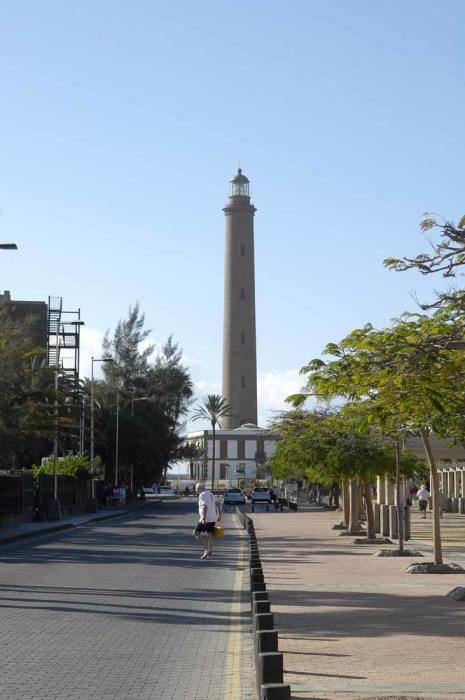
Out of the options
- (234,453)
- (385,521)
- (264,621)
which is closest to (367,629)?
(264,621)

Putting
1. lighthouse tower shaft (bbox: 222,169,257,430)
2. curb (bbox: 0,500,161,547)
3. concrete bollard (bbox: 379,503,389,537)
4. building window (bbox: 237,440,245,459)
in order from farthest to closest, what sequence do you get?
building window (bbox: 237,440,245,459) < lighthouse tower shaft (bbox: 222,169,257,430) < concrete bollard (bbox: 379,503,389,537) < curb (bbox: 0,500,161,547)

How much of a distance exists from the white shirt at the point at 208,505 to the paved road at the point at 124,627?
96cm

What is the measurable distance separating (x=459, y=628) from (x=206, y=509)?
1401cm

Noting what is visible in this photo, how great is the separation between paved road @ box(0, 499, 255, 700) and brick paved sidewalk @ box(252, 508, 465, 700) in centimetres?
63

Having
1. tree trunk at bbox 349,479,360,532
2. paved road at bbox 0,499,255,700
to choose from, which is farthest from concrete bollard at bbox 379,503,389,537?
paved road at bbox 0,499,255,700

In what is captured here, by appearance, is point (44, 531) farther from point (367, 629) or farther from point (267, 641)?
point (267, 641)

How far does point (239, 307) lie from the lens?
406ft

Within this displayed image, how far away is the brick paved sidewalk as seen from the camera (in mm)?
10531

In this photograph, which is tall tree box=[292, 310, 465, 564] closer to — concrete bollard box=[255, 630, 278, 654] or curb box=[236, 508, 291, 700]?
curb box=[236, 508, 291, 700]

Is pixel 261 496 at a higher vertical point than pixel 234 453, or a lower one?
lower

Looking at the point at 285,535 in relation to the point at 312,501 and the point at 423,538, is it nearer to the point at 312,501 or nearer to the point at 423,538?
the point at 423,538

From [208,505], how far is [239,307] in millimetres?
95960

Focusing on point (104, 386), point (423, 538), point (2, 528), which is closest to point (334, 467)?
point (423, 538)

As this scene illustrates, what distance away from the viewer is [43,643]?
1351 cm
